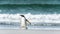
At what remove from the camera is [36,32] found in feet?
6.05

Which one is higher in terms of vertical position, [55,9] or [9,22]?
[55,9]

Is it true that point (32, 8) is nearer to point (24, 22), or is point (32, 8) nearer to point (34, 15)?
point (34, 15)

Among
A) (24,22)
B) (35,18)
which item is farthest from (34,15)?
(24,22)

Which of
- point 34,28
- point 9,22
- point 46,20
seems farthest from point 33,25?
point 9,22

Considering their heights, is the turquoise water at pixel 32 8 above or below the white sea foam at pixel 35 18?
above

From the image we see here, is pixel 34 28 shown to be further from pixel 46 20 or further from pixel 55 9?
pixel 55 9

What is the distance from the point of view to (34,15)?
1877 millimetres

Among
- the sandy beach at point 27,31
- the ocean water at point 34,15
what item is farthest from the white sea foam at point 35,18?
the sandy beach at point 27,31

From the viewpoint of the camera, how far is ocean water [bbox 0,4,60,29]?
1.85 meters

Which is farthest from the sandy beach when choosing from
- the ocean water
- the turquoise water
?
the turquoise water

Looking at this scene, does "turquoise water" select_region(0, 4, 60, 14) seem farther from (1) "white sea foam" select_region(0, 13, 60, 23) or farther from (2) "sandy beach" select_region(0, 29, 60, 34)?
(2) "sandy beach" select_region(0, 29, 60, 34)

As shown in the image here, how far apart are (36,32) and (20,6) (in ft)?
1.20

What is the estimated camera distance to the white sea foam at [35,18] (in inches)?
72.6

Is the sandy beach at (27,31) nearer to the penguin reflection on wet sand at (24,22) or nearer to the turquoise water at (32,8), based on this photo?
the penguin reflection on wet sand at (24,22)
